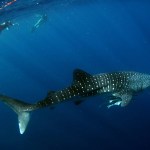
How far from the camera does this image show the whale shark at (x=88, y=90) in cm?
944

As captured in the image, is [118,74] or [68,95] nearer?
[68,95]

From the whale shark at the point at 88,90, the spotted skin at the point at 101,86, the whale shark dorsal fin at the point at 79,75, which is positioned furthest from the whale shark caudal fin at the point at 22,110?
the whale shark dorsal fin at the point at 79,75

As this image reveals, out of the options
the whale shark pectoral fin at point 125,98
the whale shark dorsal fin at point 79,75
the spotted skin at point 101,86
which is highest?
the whale shark dorsal fin at point 79,75

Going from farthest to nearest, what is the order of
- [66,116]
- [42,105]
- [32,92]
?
[32,92] < [66,116] < [42,105]

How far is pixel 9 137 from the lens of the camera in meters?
31.0

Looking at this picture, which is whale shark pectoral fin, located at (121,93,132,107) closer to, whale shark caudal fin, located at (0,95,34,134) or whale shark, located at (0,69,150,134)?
whale shark, located at (0,69,150,134)

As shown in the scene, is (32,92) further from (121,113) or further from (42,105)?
(42,105)

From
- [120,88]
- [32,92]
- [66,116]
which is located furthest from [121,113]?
[32,92]

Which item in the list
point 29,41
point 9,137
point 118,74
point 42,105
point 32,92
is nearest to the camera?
point 42,105

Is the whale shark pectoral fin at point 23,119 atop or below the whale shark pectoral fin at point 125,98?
atop

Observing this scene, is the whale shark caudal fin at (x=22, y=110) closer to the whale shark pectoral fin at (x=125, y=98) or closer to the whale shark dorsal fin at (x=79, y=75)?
the whale shark dorsal fin at (x=79, y=75)

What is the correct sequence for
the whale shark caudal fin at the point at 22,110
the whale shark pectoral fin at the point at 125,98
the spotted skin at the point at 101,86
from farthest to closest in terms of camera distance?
1. the whale shark pectoral fin at the point at 125,98
2. the spotted skin at the point at 101,86
3. the whale shark caudal fin at the point at 22,110

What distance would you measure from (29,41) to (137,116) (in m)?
103

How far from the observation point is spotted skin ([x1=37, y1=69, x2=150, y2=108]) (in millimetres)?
9586
